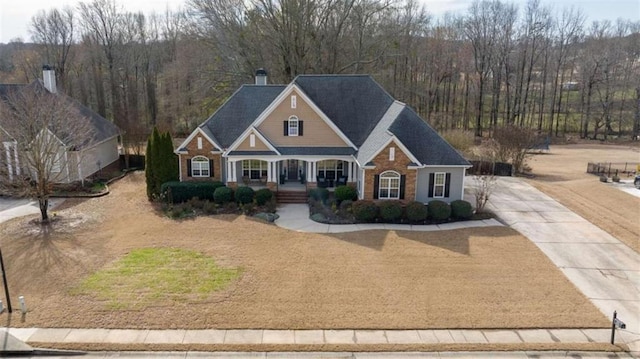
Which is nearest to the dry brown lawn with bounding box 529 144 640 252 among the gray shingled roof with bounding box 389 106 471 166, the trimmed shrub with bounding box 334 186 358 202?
the gray shingled roof with bounding box 389 106 471 166

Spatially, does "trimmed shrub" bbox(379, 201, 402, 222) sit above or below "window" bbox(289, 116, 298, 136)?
below

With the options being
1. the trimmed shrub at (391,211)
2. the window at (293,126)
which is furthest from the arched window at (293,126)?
the trimmed shrub at (391,211)

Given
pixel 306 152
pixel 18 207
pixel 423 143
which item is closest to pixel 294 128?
pixel 306 152

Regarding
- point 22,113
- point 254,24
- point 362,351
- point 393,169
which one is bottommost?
point 362,351

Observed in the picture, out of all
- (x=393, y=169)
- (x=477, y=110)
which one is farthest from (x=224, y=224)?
(x=477, y=110)

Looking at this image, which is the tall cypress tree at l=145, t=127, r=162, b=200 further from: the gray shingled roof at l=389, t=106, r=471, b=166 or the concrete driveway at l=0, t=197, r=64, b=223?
the gray shingled roof at l=389, t=106, r=471, b=166

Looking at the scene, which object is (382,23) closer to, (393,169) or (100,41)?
(393,169)

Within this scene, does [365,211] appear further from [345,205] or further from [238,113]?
[238,113]
